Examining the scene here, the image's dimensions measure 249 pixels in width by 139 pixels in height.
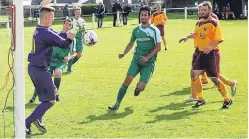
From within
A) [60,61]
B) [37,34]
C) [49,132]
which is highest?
[37,34]

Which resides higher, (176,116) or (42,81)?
(42,81)

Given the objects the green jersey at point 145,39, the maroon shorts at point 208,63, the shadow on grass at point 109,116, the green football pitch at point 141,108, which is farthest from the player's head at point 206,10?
the shadow on grass at point 109,116

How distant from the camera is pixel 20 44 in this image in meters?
6.11

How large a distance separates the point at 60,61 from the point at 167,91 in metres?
2.68

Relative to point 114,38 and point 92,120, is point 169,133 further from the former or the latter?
point 114,38

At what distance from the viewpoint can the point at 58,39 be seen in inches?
295

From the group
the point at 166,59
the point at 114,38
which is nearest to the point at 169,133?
the point at 166,59

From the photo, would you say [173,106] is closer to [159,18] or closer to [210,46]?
[210,46]

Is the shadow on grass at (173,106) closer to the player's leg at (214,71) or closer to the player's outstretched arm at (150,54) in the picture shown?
the player's leg at (214,71)

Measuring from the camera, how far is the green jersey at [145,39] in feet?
31.9

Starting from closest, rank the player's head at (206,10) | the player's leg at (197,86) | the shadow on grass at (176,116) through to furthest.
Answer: the shadow on grass at (176,116), the player's head at (206,10), the player's leg at (197,86)

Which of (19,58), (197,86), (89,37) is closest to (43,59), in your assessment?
(89,37)

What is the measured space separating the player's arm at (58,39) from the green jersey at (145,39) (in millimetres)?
2538

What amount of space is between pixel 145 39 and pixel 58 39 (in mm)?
2632
